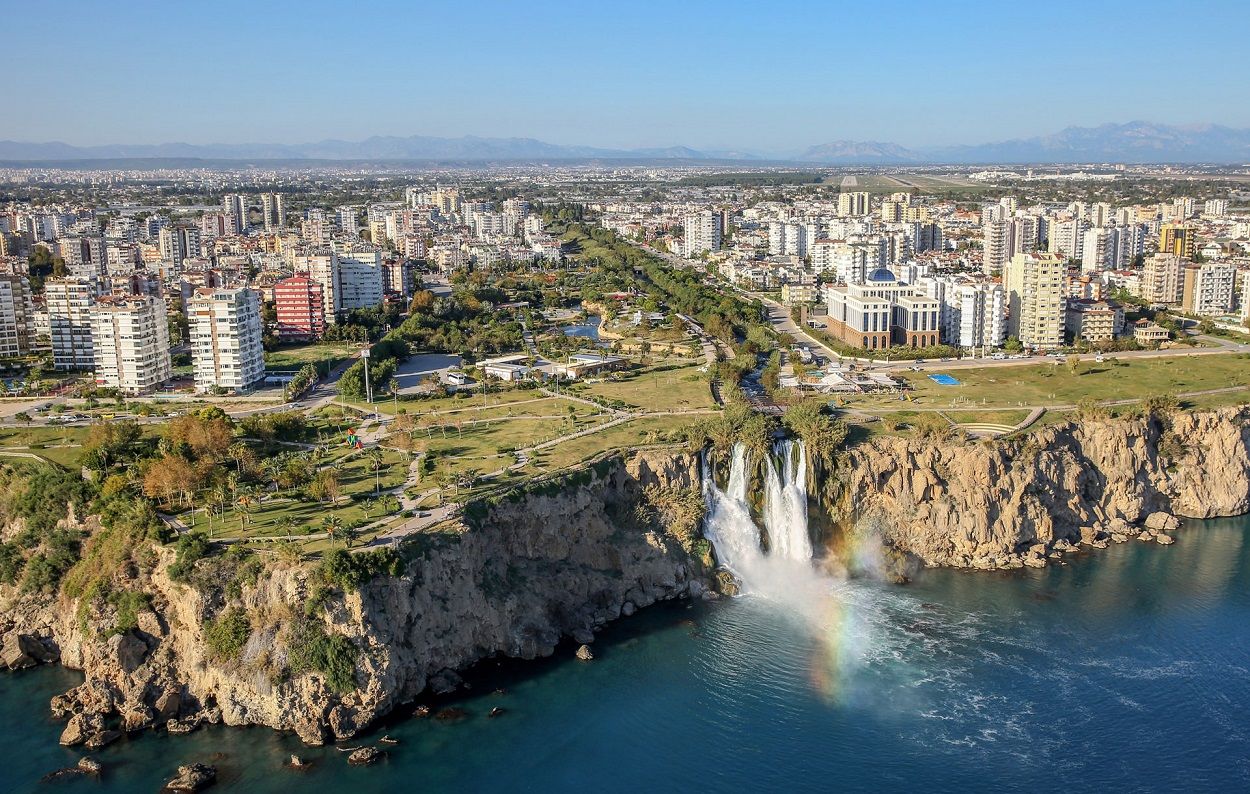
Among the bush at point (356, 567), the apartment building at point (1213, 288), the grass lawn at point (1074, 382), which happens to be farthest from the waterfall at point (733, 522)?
the apartment building at point (1213, 288)

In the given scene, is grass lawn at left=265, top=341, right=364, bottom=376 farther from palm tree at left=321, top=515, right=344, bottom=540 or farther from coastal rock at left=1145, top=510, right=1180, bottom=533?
coastal rock at left=1145, top=510, right=1180, bottom=533

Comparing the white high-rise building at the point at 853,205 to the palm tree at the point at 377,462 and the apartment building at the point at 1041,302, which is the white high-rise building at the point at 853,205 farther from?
the palm tree at the point at 377,462

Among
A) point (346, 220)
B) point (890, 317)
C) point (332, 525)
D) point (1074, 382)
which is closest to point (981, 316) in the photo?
point (890, 317)

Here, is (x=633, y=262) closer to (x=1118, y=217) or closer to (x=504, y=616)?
(x=1118, y=217)

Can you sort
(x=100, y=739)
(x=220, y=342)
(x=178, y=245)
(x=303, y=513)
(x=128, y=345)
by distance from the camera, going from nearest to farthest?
(x=100, y=739) < (x=303, y=513) < (x=128, y=345) < (x=220, y=342) < (x=178, y=245)

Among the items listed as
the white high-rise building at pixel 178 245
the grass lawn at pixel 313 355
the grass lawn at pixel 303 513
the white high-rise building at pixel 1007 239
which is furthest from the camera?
the white high-rise building at pixel 178 245

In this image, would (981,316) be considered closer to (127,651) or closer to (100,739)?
(127,651)

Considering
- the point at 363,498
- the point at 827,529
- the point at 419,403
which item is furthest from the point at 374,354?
the point at 827,529
